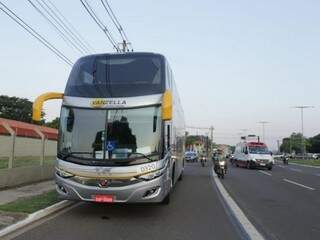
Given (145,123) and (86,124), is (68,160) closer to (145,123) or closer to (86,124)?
(86,124)

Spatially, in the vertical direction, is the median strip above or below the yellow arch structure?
below

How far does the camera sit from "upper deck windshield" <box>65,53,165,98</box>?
36.1ft

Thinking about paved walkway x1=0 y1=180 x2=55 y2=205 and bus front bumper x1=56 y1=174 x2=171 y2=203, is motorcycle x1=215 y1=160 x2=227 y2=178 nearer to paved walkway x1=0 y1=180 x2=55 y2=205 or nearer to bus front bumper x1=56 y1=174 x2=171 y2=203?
paved walkway x1=0 y1=180 x2=55 y2=205

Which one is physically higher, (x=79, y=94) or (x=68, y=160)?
(x=79, y=94)

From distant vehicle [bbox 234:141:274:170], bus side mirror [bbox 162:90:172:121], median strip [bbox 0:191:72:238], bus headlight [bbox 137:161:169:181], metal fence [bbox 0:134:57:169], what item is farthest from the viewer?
distant vehicle [bbox 234:141:274:170]

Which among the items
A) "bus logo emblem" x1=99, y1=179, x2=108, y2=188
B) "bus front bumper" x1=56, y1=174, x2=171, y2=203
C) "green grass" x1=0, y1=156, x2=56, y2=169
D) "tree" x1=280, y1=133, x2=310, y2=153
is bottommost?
"bus front bumper" x1=56, y1=174, x2=171, y2=203

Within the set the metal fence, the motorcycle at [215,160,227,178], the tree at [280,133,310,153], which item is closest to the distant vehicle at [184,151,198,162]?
the motorcycle at [215,160,227,178]

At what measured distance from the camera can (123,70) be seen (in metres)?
11.5

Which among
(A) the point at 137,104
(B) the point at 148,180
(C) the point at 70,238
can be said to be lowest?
(C) the point at 70,238

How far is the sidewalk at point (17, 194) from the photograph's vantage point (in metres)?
9.64

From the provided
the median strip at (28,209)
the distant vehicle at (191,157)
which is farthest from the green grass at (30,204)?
the distant vehicle at (191,157)

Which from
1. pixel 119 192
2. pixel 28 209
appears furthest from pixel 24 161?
pixel 119 192

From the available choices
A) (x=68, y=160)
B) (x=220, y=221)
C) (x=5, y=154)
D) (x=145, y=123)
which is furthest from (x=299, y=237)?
(x=5, y=154)

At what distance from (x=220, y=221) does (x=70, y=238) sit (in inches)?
144
